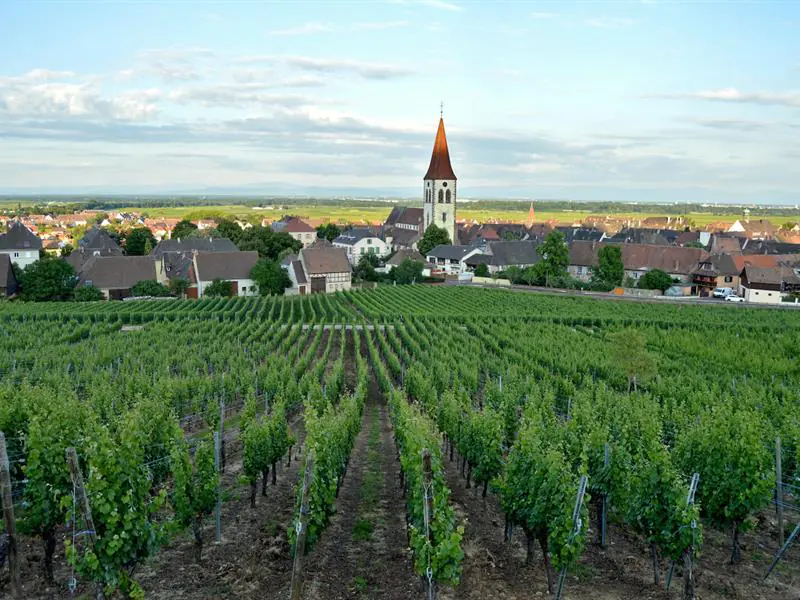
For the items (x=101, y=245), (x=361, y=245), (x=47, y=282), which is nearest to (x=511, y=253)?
(x=361, y=245)

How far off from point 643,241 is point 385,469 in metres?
91.5

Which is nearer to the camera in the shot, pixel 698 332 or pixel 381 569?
pixel 381 569

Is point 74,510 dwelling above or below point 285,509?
above

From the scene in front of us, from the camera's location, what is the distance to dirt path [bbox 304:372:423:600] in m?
9.26

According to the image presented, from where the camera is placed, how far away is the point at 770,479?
10.2 meters

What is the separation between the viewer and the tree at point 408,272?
233ft

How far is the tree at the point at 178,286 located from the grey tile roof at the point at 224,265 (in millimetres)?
1876

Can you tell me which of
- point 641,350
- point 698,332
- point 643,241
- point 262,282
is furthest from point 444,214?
point 641,350

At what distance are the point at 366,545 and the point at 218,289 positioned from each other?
49.7 meters

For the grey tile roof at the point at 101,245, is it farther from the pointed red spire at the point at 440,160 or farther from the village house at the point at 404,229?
the pointed red spire at the point at 440,160

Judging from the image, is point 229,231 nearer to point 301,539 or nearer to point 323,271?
point 323,271

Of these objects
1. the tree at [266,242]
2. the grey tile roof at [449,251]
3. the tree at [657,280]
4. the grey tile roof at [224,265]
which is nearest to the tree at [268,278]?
the grey tile roof at [224,265]

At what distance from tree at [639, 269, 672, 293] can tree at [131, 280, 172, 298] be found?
4689 cm

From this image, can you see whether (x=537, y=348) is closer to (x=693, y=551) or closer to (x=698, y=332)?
(x=698, y=332)
